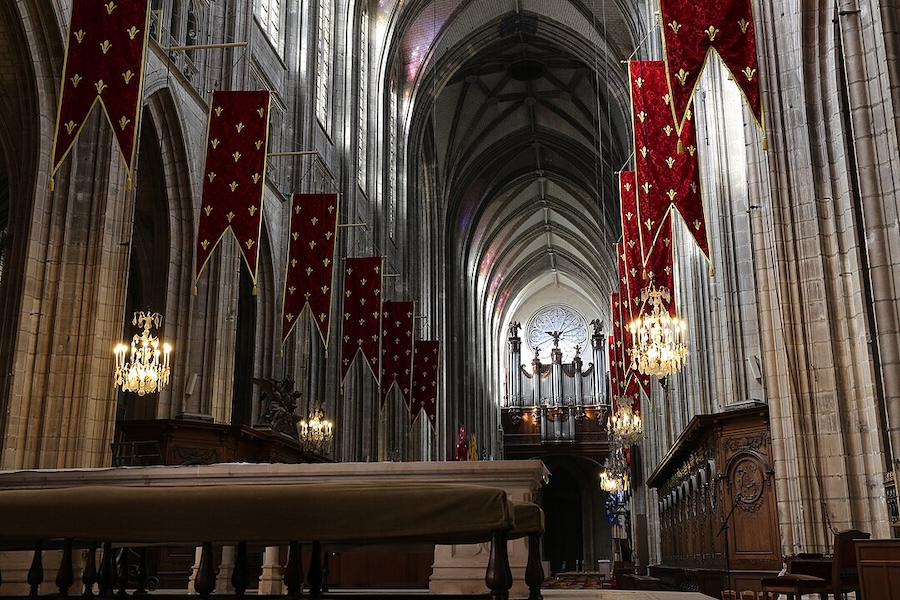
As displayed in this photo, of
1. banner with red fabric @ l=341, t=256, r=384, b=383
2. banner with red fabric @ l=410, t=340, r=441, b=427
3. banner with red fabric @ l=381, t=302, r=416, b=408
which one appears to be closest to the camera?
banner with red fabric @ l=341, t=256, r=384, b=383

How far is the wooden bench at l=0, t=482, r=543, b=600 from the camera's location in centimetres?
397

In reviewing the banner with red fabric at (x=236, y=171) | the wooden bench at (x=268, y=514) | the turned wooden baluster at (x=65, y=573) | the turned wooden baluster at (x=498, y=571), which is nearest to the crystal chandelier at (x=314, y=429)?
the banner with red fabric at (x=236, y=171)

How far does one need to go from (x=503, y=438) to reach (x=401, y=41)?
81.9 feet

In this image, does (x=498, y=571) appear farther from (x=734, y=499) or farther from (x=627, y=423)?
(x=627, y=423)

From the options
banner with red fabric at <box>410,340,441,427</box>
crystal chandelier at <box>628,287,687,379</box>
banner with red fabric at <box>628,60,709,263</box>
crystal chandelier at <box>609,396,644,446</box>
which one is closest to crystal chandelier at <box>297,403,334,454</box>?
banner with red fabric at <box>410,340,441,427</box>

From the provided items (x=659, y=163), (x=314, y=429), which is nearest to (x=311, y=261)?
(x=314, y=429)

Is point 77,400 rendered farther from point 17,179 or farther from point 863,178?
point 863,178

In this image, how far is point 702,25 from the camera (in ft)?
31.3

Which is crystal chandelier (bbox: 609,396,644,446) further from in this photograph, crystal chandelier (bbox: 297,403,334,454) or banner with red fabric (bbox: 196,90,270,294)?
banner with red fabric (bbox: 196,90,270,294)

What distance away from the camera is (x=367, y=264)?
18.5 metres

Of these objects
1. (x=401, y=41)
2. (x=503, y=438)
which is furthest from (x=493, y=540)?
(x=503, y=438)

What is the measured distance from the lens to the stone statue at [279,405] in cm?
1622

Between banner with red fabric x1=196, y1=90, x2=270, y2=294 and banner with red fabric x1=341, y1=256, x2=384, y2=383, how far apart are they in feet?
19.5

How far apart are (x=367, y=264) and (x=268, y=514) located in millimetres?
14624
